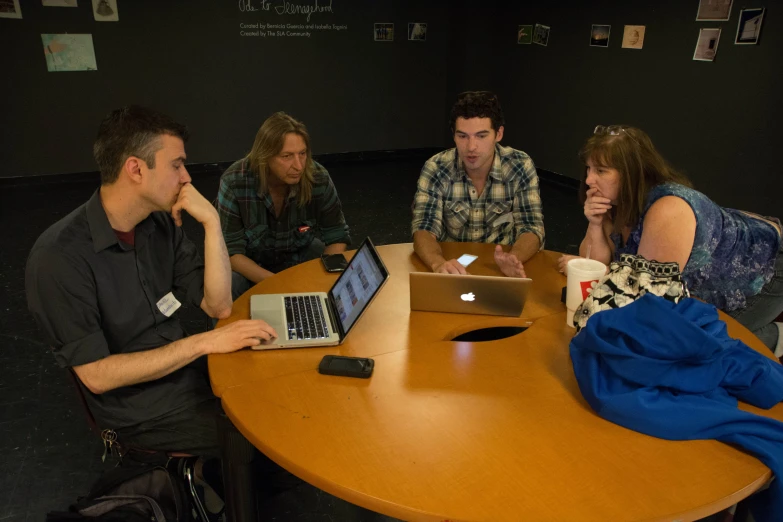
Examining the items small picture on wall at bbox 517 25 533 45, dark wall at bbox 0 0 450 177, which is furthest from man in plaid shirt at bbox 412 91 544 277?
dark wall at bbox 0 0 450 177

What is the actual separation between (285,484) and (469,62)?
20.0ft

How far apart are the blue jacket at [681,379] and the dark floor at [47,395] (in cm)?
111

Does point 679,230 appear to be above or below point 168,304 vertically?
above

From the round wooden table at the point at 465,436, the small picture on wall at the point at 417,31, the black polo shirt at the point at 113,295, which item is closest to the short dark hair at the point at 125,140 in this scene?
the black polo shirt at the point at 113,295

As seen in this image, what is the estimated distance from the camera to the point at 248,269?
8.91 feet

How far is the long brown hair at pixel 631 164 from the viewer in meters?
2.10

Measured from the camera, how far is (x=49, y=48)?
5879 mm

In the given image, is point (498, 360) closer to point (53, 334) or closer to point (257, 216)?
point (53, 334)

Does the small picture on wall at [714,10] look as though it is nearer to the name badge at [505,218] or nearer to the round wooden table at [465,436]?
the name badge at [505,218]

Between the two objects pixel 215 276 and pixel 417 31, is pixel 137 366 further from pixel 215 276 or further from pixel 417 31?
pixel 417 31

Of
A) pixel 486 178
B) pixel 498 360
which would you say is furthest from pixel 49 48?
pixel 498 360

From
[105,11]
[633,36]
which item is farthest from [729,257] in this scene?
[105,11]

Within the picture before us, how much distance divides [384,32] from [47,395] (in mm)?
5765

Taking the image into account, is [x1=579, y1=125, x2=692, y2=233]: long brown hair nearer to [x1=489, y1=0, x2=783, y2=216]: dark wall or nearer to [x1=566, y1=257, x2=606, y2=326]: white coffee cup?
[x1=566, y1=257, x2=606, y2=326]: white coffee cup
